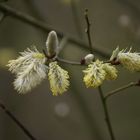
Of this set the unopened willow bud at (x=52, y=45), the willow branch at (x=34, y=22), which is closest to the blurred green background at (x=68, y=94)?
the willow branch at (x=34, y=22)

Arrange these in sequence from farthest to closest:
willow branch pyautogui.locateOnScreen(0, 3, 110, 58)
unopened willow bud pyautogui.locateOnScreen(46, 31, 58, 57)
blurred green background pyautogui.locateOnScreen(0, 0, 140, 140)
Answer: blurred green background pyautogui.locateOnScreen(0, 0, 140, 140)
willow branch pyautogui.locateOnScreen(0, 3, 110, 58)
unopened willow bud pyautogui.locateOnScreen(46, 31, 58, 57)

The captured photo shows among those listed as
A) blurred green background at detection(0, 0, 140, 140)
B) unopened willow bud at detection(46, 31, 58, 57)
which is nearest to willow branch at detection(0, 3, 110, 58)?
unopened willow bud at detection(46, 31, 58, 57)

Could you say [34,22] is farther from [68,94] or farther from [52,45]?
[68,94]

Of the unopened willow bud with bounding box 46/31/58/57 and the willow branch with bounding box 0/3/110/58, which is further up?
the unopened willow bud with bounding box 46/31/58/57

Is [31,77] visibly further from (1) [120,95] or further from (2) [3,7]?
(1) [120,95]

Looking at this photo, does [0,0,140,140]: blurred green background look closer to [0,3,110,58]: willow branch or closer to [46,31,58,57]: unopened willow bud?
[0,3,110,58]: willow branch

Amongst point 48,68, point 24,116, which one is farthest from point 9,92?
point 48,68

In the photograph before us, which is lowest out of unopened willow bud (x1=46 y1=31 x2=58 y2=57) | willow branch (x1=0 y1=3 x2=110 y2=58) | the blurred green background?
the blurred green background

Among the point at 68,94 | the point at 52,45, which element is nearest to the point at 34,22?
the point at 52,45

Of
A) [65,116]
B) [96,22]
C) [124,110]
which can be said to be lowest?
[124,110]

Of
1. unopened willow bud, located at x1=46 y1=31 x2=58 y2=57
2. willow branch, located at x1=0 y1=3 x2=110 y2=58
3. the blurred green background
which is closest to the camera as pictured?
unopened willow bud, located at x1=46 y1=31 x2=58 y2=57

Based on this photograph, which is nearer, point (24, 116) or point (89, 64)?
point (89, 64)
